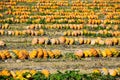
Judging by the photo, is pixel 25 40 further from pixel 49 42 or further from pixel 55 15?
pixel 55 15

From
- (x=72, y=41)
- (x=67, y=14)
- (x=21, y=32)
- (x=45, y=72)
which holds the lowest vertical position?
(x=45, y=72)

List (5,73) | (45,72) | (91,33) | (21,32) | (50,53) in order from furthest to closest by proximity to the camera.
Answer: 1. (91,33)
2. (21,32)
3. (50,53)
4. (45,72)
5. (5,73)

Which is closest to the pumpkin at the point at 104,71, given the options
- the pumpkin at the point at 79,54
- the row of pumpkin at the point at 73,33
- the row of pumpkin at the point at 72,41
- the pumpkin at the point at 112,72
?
the pumpkin at the point at 112,72

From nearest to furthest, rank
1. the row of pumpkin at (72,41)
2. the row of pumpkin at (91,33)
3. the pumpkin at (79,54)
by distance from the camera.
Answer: the pumpkin at (79,54) < the row of pumpkin at (72,41) < the row of pumpkin at (91,33)

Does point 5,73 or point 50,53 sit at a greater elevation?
point 50,53

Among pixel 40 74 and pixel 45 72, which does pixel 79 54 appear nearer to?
pixel 45 72

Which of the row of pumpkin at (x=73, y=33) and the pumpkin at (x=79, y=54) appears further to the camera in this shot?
the row of pumpkin at (x=73, y=33)

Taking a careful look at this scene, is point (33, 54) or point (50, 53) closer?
point (33, 54)

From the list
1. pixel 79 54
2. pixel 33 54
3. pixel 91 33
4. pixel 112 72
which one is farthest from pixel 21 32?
pixel 112 72

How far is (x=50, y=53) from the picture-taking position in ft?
35.9

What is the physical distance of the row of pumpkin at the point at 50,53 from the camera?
10.7 m

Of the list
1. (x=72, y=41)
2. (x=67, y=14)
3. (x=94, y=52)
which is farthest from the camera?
(x=67, y=14)

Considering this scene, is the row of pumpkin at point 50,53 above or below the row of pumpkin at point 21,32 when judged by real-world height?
below

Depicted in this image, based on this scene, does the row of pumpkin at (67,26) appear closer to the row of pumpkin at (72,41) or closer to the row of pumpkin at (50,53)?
the row of pumpkin at (72,41)
